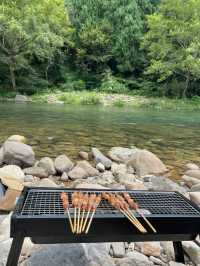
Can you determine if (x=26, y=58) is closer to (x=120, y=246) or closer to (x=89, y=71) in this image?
(x=89, y=71)

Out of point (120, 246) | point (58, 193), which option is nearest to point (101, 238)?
point (58, 193)

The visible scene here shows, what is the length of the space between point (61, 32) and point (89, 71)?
4.93m

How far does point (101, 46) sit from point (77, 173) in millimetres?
24911

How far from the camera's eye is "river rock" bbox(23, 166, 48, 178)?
15.0ft

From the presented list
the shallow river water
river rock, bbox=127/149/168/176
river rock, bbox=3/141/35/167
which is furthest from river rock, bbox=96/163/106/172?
river rock, bbox=3/141/35/167

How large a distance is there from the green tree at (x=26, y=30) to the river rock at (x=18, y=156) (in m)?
15.1

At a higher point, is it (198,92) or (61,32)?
(61,32)

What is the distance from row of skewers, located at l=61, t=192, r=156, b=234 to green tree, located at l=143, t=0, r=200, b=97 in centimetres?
2011

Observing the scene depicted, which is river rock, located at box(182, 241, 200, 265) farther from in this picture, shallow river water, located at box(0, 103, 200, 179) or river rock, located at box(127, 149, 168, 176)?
shallow river water, located at box(0, 103, 200, 179)

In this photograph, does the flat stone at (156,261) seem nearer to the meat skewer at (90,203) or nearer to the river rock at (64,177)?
the meat skewer at (90,203)

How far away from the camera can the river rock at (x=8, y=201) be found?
3114 millimetres

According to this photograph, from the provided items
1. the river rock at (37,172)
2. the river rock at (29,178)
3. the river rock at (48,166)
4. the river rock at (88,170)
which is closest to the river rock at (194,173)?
the river rock at (88,170)

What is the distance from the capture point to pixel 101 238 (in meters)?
1.67

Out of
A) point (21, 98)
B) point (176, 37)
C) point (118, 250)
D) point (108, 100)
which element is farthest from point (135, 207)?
point (176, 37)
